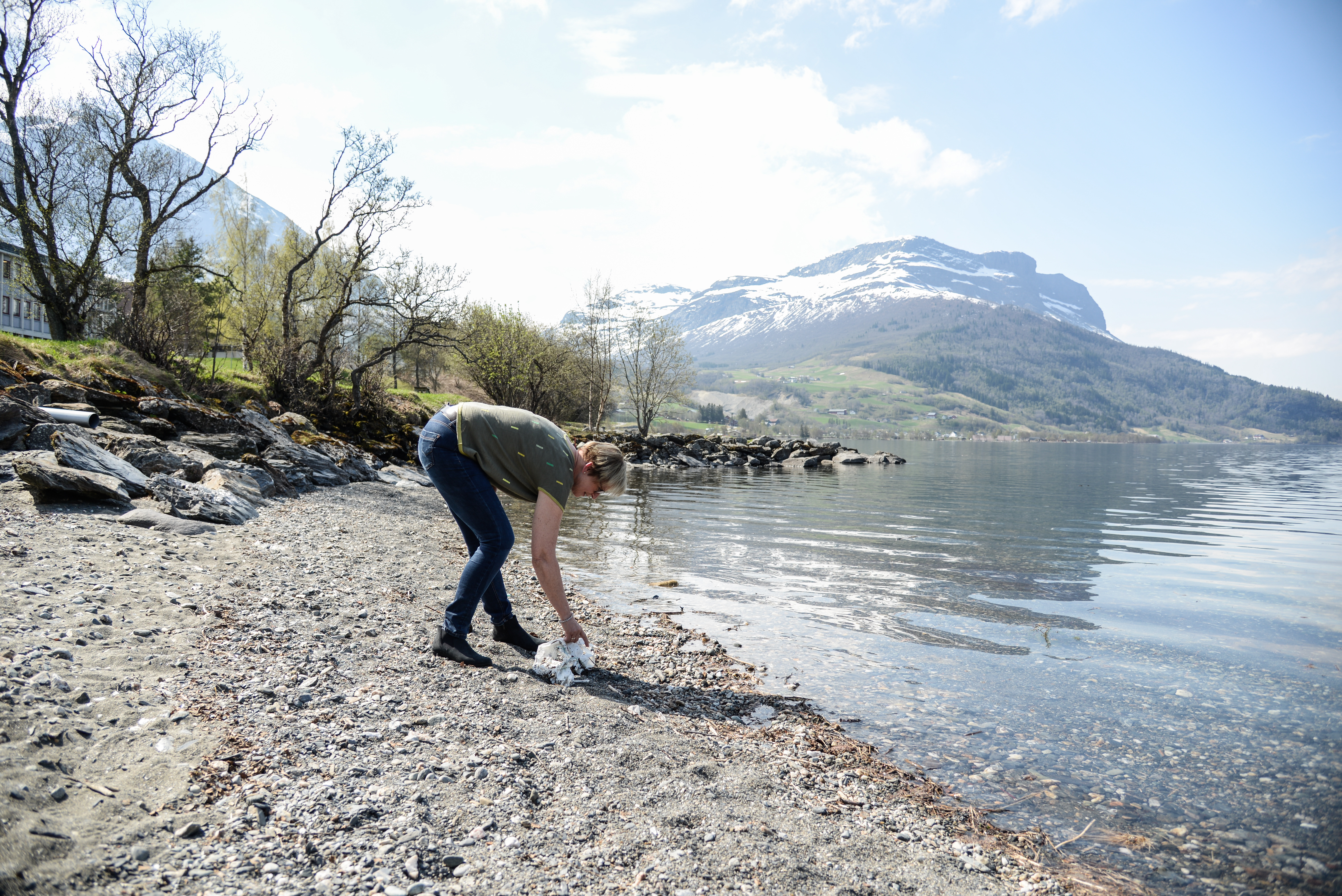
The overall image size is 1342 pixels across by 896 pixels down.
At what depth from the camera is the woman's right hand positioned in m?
5.85

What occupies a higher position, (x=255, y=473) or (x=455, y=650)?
(x=255, y=473)

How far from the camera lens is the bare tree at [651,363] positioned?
54.0 metres

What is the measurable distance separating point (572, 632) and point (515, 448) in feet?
5.72

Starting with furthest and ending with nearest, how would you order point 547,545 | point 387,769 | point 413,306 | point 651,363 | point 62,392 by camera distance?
point 651,363 < point 413,306 < point 62,392 < point 547,545 < point 387,769

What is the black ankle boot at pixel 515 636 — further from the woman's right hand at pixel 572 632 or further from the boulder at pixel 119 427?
the boulder at pixel 119 427

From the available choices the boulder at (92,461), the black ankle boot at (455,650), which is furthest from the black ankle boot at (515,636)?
the boulder at (92,461)

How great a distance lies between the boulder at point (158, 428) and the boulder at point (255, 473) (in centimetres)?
152

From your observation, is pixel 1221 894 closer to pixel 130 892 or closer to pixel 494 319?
pixel 130 892

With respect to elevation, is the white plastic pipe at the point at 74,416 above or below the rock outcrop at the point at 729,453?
above

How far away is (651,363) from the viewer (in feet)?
178

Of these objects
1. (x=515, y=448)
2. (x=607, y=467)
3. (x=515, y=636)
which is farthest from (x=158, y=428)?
(x=607, y=467)

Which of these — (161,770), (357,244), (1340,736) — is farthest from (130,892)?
(357,244)

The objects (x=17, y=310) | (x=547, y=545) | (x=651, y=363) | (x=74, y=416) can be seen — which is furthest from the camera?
(x=651, y=363)

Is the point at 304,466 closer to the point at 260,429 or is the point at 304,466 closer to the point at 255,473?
the point at 260,429
